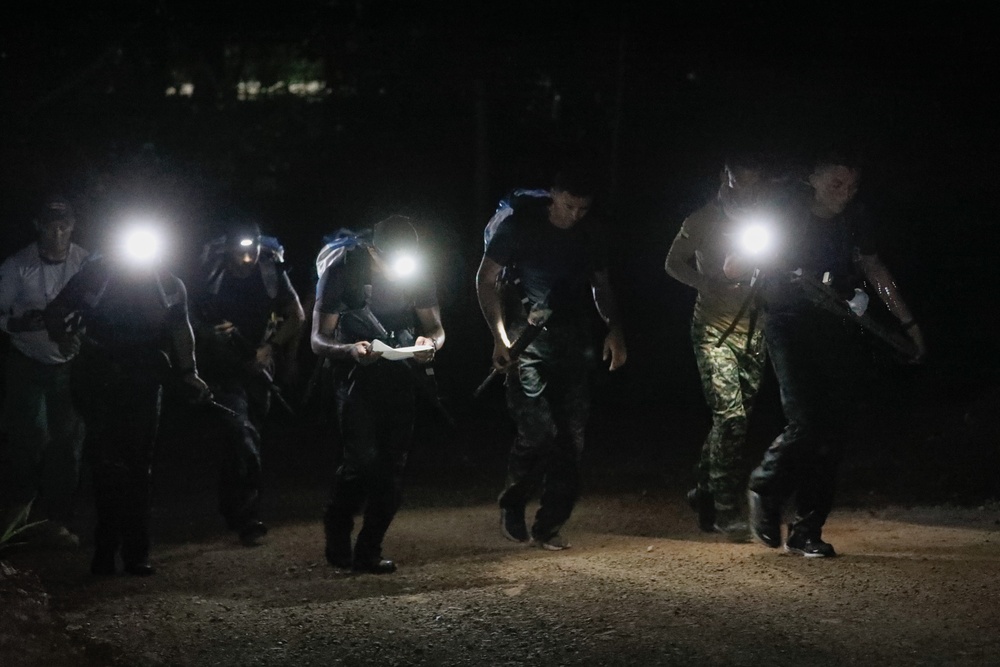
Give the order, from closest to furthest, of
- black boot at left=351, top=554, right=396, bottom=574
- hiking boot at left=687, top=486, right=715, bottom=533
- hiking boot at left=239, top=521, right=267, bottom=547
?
1. black boot at left=351, top=554, right=396, bottom=574
2. hiking boot at left=687, top=486, right=715, bottom=533
3. hiking boot at left=239, top=521, right=267, bottom=547

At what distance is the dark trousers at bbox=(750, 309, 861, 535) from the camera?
7.73m

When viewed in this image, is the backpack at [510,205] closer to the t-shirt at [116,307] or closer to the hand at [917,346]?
the t-shirt at [116,307]

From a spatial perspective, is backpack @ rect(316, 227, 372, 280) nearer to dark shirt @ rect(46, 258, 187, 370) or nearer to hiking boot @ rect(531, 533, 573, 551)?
dark shirt @ rect(46, 258, 187, 370)

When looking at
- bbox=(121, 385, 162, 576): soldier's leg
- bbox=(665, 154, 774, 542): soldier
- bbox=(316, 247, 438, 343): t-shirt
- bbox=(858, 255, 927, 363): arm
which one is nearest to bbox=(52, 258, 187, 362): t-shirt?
bbox=(121, 385, 162, 576): soldier's leg

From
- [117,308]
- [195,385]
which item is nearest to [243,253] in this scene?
[195,385]

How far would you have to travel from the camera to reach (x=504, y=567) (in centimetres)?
756

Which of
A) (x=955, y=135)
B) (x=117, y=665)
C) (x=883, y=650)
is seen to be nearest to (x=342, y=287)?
(x=117, y=665)

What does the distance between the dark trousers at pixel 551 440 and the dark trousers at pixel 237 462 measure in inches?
74.8

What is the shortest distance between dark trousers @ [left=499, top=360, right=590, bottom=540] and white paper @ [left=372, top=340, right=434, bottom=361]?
995 mm

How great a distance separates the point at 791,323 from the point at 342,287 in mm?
2627

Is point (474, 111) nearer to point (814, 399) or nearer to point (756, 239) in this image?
point (756, 239)

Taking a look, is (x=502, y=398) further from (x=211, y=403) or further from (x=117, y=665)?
(x=117, y=665)

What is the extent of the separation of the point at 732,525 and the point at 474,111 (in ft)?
55.5

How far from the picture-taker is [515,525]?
8641 millimetres
